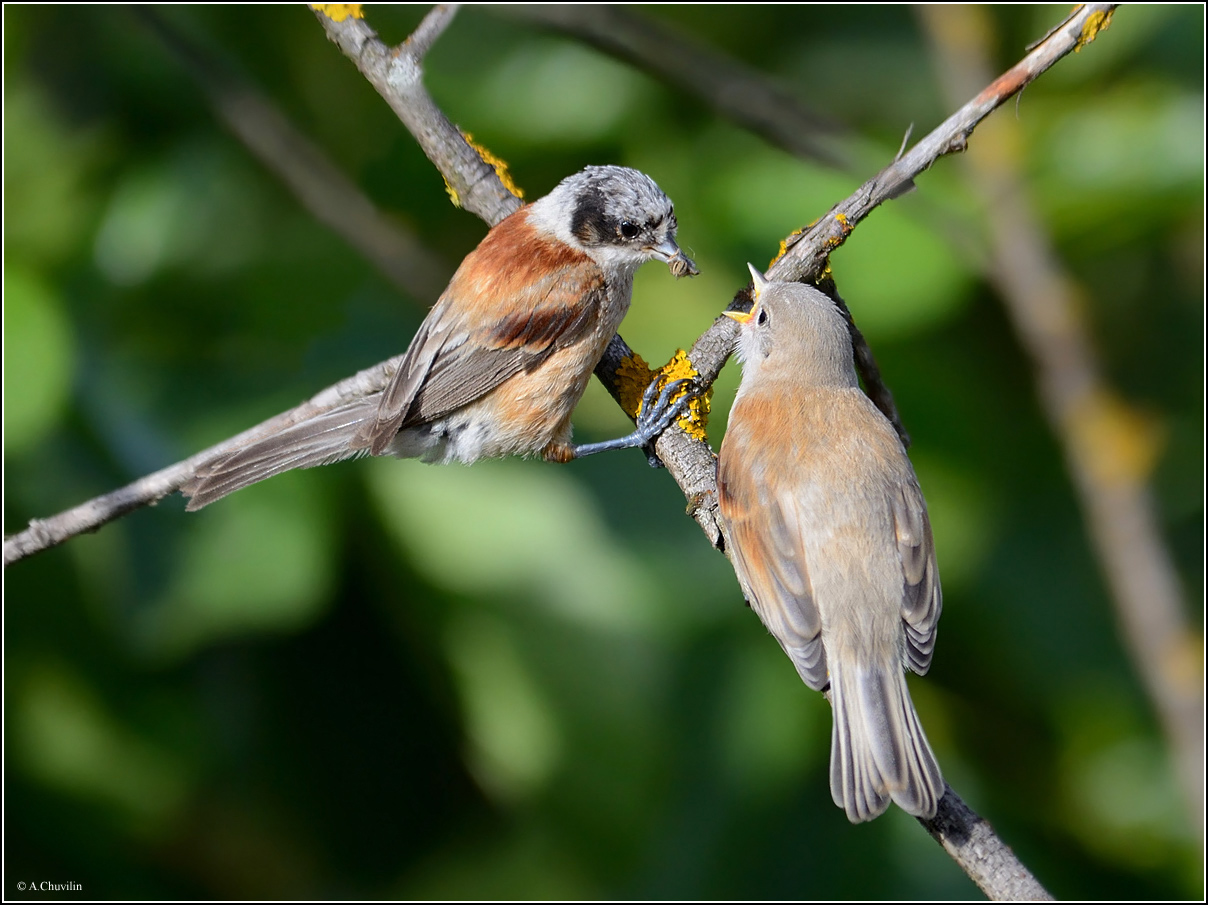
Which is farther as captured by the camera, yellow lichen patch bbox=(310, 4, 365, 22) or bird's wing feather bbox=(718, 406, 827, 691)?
yellow lichen patch bbox=(310, 4, 365, 22)

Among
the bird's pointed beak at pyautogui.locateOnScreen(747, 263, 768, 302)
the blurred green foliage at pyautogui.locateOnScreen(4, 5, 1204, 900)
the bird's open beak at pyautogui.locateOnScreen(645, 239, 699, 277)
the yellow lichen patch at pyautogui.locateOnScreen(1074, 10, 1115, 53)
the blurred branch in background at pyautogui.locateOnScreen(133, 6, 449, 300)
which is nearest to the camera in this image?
the yellow lichen patch at pyautogui.locateOnScreen(1074, 10, 1115, 53)

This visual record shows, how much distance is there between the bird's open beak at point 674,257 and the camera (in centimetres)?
308

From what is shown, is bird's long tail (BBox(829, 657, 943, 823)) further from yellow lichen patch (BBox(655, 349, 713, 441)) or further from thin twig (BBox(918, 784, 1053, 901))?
yellow lichen patch (BBox(655, 349, 713, 441))

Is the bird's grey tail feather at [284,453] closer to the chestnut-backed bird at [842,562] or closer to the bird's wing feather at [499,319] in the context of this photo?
the bird's wing feather at [499,319]

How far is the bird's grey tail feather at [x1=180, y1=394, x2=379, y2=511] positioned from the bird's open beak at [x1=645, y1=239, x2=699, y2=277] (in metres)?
0.97

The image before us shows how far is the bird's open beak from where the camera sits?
3.08 meters

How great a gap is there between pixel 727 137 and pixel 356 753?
2813mm

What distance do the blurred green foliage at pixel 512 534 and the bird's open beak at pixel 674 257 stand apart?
66 centimetres

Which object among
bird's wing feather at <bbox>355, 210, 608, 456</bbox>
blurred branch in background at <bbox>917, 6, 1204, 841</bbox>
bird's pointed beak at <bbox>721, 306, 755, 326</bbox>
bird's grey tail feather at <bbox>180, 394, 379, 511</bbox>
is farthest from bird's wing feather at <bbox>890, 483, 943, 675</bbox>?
bird's grey tail feather at <bbox>180, 394, 379, 511</bbox>

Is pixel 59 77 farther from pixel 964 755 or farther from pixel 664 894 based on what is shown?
pixel 964 755

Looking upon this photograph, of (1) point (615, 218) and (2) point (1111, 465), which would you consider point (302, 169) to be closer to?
(1) point (615, 218)

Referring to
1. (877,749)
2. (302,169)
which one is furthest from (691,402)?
(302,169)

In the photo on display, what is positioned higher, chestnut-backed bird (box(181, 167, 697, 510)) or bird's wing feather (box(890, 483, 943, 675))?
chestnut-backed bird (box(181, 167, 697, 510))

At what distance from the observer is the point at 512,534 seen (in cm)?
360
